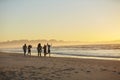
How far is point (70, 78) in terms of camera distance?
559 inches

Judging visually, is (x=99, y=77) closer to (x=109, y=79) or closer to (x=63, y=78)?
(x=109, y=79)

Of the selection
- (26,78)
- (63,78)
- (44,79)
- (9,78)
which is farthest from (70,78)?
(9,78)

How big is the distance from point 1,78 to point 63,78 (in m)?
3.21

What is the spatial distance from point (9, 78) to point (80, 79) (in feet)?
12.0

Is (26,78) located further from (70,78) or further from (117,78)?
(117,78)

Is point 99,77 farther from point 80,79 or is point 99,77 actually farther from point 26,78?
point 26,78

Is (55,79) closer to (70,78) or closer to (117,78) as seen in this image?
(70,78)

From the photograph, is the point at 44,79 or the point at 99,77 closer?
the point at 44,79

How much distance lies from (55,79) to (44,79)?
0.56m

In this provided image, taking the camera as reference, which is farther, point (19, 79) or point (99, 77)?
point (99, 77)

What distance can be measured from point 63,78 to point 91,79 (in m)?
1.47

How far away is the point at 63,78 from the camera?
14.1 m

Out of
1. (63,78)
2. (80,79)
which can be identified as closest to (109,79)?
(80,79)

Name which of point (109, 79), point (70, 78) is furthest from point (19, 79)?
point (109, 79)
